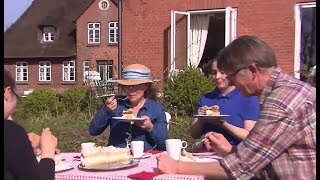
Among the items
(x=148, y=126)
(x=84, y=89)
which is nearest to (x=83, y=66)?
(x=84, y=89)

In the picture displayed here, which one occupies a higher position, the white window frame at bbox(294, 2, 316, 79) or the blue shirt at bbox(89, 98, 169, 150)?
the white window frame at bbox(294, 2, 316, 79)

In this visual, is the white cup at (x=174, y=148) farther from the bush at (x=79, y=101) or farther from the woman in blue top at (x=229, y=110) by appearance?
the bush at (x=79, y=101)

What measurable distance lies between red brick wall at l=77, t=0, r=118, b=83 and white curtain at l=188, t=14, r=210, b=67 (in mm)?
1580

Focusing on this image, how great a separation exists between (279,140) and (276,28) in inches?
317

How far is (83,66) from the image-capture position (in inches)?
373

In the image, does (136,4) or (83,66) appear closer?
(83,66)

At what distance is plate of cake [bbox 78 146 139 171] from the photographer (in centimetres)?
240

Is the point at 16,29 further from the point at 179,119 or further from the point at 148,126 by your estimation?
the point at 179,119

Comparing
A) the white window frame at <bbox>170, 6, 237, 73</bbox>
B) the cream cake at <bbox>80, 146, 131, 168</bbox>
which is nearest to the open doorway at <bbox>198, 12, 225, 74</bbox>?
the white window frame at <bbox>170, 6, 237, 73</bbox>

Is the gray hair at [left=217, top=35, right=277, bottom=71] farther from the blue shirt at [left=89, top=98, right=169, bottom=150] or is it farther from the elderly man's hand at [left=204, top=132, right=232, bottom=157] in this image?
the blue shirt at [left=89, top=98, right=169, bottom=150]

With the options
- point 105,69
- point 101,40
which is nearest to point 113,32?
point 101,40

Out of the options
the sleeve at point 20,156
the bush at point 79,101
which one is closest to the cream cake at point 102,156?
the sleeve at point 20,156

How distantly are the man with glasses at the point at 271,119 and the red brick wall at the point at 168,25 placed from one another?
7555 millimetres

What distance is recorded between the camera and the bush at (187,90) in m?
8.21
